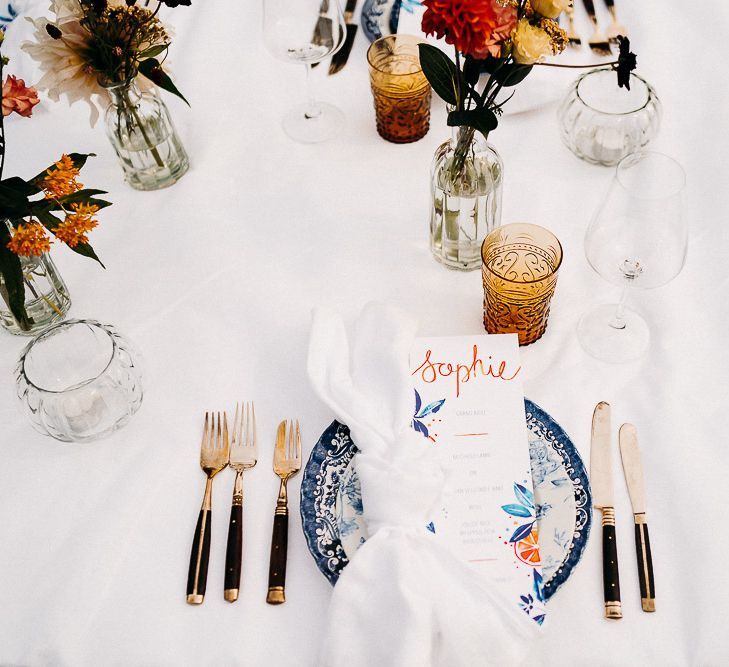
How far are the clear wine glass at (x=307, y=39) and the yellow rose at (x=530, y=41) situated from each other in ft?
1.92

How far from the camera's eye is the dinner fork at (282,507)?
0.87 m

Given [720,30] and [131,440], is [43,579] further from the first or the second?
[720,30]

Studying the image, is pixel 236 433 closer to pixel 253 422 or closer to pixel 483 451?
pixel 253 422

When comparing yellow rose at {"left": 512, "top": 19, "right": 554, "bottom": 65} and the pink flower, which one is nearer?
yellow rose at {"left": 512, "top": 19, "right": 554, "bottom": 65}

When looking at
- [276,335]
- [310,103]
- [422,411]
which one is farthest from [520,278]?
[310,103]

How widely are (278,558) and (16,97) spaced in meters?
0.71

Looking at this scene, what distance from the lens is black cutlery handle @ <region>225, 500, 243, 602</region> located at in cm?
87

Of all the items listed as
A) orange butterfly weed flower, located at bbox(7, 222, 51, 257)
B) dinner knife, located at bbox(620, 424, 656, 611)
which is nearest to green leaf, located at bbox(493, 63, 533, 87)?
dinner knife, located at bbox(620, 424, 656, 611)

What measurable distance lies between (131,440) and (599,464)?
2.00 feet

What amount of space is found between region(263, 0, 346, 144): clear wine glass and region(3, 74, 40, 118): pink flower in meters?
0.45

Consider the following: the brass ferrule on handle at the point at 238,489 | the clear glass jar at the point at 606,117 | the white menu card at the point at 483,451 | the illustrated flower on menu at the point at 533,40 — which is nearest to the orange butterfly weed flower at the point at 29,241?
the brass ferrule on handle at the point at 238,489

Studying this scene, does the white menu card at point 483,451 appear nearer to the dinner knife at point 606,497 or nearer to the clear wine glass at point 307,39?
the dinner knife at point 606,497

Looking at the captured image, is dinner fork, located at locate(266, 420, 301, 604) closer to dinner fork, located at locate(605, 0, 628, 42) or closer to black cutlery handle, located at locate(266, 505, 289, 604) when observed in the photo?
black cutlery handle, located at locate(266, 505, 289, 604)

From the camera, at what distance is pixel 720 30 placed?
142 cm
